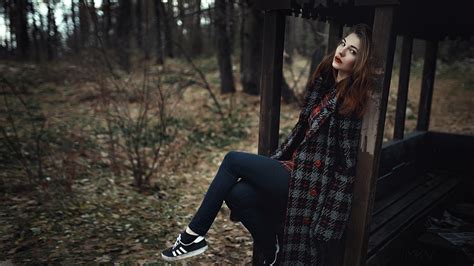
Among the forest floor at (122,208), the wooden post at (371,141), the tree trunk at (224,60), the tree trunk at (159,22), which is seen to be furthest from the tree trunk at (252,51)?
the wooden post at (371,141)

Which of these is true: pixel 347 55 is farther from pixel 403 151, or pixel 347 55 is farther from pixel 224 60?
pixel 224 60

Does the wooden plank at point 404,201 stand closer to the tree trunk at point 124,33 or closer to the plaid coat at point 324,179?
the plaid coat at point 324,179

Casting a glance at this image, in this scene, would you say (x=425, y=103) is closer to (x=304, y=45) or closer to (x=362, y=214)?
(x=362, y=214)

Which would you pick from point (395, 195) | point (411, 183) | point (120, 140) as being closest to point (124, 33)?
point (120, 140)

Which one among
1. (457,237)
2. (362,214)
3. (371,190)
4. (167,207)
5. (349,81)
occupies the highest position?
(349,81)

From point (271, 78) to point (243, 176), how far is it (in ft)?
2.81

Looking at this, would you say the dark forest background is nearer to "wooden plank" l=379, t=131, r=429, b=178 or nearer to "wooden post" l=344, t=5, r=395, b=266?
"wooden post" l=344, t=5, r=395, b=266

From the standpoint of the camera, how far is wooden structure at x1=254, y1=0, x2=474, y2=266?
8.21 ft

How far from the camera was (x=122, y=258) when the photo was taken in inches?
142

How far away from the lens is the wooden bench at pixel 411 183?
347 centimetres

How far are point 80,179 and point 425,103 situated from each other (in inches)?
218

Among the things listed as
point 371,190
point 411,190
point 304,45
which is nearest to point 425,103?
point 411,190

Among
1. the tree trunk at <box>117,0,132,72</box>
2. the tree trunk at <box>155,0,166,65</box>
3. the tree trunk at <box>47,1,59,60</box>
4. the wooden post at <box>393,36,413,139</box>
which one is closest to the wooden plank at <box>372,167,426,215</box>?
the wooden post at <box>393,36,413,139</box>

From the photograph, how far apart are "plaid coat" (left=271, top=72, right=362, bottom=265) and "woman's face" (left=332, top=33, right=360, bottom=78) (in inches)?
5.9
